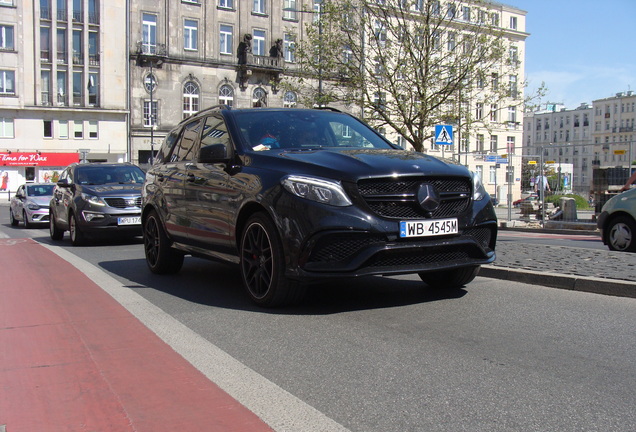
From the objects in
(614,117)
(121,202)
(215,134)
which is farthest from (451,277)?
(614,117)

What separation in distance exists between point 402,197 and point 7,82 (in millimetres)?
53970

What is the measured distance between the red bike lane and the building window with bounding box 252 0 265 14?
54746 mm

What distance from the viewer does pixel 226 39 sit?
186 feet

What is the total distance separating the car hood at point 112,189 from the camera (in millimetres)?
13203

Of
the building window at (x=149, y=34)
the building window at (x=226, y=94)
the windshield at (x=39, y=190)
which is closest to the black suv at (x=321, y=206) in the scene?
the windshield at (x=39, y=190)

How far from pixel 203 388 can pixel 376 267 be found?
77.9 inches

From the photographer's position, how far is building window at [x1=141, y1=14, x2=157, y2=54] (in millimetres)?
53500

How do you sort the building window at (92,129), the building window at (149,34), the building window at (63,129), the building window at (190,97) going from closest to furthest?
the building window at (149,34), the building window at (63,129), the building window at (92,129), the building window at (190,97)

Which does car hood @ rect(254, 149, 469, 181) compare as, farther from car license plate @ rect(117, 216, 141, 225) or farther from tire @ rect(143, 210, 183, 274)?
car license plate @ rect(117, 216, 141, 225)

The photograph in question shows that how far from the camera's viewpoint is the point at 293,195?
5.30 meters

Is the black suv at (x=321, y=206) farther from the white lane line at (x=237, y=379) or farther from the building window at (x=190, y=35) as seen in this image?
the building window at (x=190, y=35)

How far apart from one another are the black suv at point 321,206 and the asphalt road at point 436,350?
0.41 m

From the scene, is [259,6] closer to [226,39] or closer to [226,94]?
[226,39]

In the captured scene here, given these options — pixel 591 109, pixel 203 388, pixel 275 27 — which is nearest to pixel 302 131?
pixel 203 388
